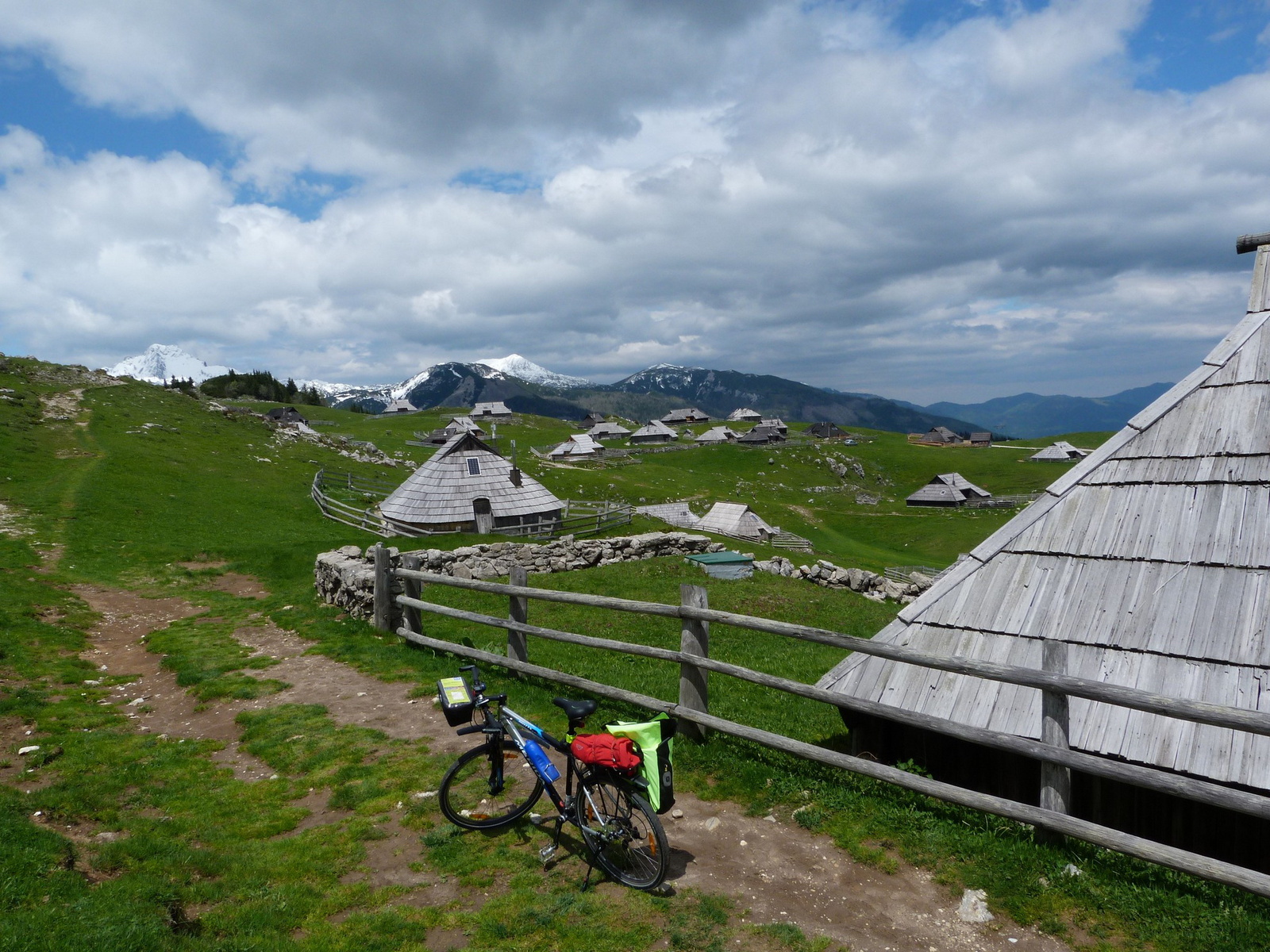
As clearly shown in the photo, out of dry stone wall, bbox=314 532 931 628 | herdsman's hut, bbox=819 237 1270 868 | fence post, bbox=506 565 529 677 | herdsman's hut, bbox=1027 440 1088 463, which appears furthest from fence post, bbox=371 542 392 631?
herdsman's hut, bbox=1027 440 1088 463

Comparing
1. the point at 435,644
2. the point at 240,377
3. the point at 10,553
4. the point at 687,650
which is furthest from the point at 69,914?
the point at 240,377

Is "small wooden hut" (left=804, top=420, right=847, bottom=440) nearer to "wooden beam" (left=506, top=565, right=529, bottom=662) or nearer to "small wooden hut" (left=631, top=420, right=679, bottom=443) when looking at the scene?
"small wooden hut" (left=631, top=420, right=679, bottom=443)

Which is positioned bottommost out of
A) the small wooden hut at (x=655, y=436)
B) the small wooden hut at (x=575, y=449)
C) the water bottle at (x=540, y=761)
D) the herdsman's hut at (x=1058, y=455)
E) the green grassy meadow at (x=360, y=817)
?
the herdsman's hut at (x=1058, y=455)

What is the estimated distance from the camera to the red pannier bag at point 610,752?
514cm

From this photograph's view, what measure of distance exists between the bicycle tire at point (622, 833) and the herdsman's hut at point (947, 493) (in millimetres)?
80430

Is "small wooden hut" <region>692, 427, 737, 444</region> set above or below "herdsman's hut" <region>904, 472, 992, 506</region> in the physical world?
above

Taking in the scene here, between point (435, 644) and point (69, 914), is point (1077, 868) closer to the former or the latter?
point (69, 914)

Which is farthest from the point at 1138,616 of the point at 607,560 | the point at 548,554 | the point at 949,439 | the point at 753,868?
the point at 949,439

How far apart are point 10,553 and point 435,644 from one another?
56.1 feet

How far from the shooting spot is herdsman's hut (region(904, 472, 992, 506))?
254ft

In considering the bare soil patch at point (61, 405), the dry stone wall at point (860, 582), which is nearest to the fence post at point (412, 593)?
the dry stone wall at point (860, 582)

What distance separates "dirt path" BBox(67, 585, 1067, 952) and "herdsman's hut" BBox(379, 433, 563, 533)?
76.9 ft

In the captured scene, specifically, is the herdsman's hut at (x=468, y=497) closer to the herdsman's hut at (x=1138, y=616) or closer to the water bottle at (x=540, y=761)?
the water bottle at (x=540, y=761)

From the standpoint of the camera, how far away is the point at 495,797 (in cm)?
681
